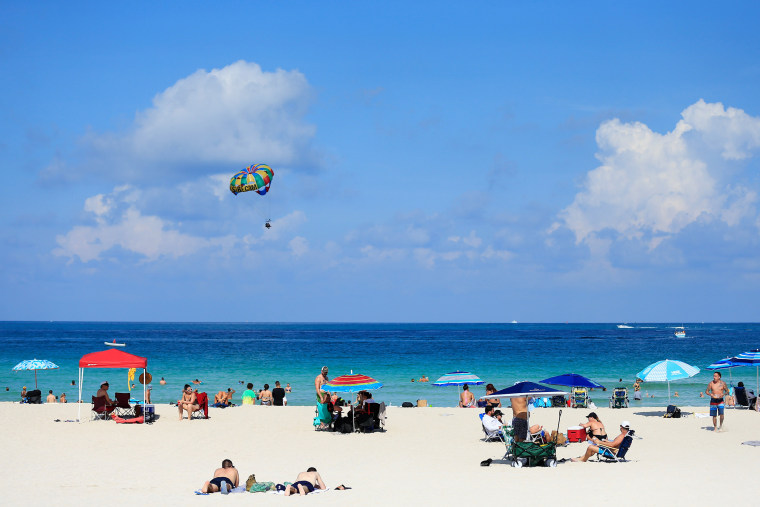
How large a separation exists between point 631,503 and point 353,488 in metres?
4.01

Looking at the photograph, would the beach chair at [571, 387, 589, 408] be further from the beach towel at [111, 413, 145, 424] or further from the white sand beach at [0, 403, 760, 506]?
the beach towel at [111, 413, 145, 424]

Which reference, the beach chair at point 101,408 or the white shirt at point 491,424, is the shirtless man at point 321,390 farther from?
the beach chair at point 101,408

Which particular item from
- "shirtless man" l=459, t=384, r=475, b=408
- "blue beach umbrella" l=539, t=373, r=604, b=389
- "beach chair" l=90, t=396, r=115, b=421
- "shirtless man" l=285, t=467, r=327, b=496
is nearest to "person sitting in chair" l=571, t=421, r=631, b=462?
"blue beach umbrella" l=539, t=373, r=604, b=389

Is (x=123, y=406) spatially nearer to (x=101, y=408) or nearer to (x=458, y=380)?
(x=101, y=408)

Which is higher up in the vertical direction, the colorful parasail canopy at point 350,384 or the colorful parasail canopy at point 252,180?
the colorful parasail canopy at point 252,180

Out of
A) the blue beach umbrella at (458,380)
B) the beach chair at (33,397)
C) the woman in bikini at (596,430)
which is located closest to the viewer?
the woman in bikini at (596,430)

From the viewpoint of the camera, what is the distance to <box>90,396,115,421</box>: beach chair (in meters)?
19.8

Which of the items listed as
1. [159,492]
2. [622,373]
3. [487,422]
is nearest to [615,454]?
[487,422]

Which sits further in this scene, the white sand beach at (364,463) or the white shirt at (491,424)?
the white shirt at (491,424)

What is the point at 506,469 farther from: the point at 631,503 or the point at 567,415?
the point at 567,415

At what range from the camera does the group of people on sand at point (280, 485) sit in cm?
1115

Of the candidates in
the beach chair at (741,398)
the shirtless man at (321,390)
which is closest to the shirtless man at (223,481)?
the shirtless man at (321,390)

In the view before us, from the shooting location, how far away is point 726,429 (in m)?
18.1

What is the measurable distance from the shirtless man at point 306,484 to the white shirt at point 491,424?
19.2 feet
